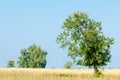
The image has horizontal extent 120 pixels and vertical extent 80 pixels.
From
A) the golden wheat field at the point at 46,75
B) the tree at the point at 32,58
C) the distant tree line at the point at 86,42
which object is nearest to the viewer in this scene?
the golden wheat field at the point at 46,75

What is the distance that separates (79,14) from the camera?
5812cm

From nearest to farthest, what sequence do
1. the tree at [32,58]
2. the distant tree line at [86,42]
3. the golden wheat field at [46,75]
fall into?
the golden wheat field at [46,75] < the distant tree line at [86,42] < the tree at [32,58]

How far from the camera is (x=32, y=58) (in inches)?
6029

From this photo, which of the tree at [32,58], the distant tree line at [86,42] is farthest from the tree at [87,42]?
the tree at [32,58]

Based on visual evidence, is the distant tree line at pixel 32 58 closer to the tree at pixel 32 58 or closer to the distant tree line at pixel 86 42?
the tree at pixel 32 58

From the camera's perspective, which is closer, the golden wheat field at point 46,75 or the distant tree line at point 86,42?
the golden wheat field at point 46,75

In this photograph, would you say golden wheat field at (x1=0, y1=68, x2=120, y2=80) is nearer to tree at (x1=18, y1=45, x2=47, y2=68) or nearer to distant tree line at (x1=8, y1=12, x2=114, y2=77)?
distant tree line at (x1=8, y1=12, x2=114, y2=77)

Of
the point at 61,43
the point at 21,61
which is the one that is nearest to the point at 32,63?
the point at 21,61

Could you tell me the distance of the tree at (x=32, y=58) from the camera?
149m

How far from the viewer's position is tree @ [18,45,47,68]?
5881 inches

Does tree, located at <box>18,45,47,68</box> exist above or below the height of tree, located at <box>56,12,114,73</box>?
above

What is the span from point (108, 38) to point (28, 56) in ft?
321

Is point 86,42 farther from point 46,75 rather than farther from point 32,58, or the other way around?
point 32,58

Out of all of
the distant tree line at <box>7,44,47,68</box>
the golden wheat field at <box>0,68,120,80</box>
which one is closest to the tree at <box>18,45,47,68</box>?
the distant tree line at <box>7,44,47,68</box>
